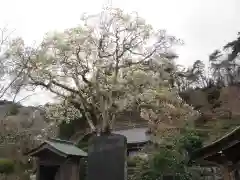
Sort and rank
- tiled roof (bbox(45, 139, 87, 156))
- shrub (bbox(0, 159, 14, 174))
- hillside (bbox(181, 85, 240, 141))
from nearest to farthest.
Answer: tiled roof (bbox(45, 139, 87, 156))
shrub (bbox(0, 159, 14, 174))
hillside (bbox(181, 85, 240, 141))

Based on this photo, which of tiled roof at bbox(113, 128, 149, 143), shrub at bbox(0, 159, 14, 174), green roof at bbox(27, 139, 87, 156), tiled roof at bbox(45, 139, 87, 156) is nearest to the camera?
green roof at bbox(27, 139, 87, 156)

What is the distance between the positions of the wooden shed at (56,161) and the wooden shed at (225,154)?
23.5 ft

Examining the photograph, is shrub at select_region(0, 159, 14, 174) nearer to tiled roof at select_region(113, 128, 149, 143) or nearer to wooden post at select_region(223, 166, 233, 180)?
tiled roof at select_region(113, 128, 149, 143)

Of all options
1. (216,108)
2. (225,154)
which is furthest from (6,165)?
(216,108)

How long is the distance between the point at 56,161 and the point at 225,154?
853 cm

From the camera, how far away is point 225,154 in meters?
7.69

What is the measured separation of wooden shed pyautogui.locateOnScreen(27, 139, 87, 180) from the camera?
1372 centimetres

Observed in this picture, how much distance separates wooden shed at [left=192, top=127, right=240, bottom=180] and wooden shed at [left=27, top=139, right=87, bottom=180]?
7.16m

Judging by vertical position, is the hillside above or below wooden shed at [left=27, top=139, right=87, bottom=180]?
above

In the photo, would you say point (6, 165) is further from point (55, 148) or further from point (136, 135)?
point (136, 135)

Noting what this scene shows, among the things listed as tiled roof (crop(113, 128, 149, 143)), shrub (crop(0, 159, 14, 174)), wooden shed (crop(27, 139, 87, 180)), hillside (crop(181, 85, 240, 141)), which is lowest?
shrub (crop(0, 159, 14, 174))

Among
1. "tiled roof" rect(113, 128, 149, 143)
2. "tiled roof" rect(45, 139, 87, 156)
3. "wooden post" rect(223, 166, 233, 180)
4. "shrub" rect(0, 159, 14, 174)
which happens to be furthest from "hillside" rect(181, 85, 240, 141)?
"wooden post" rect(223, 166, 233, 180)

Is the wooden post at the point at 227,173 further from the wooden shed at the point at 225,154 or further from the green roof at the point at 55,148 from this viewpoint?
the green roof at the point at 55,148

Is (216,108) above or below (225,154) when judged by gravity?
above
